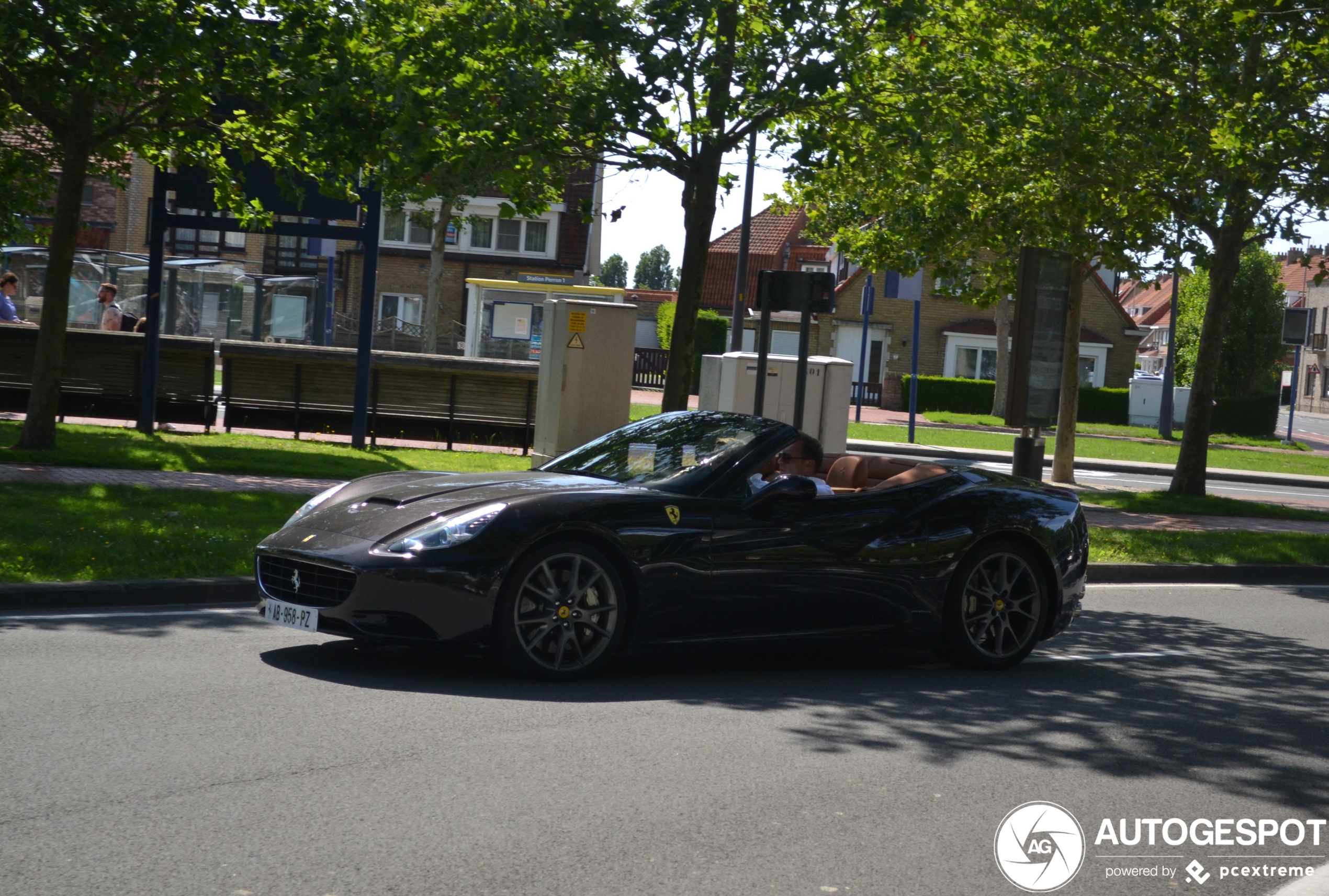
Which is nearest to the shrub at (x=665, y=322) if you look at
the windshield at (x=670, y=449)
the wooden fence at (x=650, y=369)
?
the wooden fence at (x=650, y=369)

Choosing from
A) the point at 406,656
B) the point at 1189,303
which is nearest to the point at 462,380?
the point at 406,656

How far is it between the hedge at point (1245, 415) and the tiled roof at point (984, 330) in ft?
27.3

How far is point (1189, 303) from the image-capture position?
224ft

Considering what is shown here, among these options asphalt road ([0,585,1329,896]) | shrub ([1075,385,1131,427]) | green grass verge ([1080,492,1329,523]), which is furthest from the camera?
shrub ([1075,385,1131,427])

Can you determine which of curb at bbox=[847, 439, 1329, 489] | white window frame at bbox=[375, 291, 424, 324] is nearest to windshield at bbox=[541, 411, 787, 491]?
curb at bbox=[847, 439, 1329, 489]

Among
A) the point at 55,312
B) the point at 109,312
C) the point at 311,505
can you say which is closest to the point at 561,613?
the point at 311,505

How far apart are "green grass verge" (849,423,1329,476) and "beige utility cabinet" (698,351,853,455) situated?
10.8 metres

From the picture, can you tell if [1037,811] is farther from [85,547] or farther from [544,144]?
[544,144]

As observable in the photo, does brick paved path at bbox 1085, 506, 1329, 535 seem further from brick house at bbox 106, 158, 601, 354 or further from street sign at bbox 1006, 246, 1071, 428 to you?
brick house at bbox 106, 158, 601, 354

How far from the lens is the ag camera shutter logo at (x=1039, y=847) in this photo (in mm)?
4504

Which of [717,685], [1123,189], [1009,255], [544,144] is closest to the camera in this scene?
[717,685]

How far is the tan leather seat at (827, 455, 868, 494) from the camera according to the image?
8.27 metres

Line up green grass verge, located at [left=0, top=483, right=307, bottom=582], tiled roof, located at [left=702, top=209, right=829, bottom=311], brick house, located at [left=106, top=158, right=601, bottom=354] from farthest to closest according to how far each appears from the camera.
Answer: tiled roof, located at [left=702, top=209, right=829, bottom=311]
brick house, located at [left=106, top=158, right=601, bottom=354]
green grass verge, located at [left=0, top=483, right=307, bottom=582]

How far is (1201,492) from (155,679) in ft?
56.3
